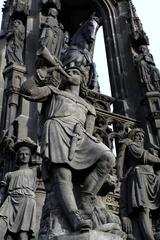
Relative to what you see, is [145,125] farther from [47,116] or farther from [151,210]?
[47,116]

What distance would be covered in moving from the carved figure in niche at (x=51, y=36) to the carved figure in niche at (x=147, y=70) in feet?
6.05

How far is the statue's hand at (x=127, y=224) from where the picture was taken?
603 centimetres

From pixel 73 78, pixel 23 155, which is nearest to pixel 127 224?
pixel 23 155

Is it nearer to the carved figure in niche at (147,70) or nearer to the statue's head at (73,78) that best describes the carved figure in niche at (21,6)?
the carved figure in niche at (147,70)

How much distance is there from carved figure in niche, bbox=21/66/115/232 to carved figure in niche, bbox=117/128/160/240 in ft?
4.72

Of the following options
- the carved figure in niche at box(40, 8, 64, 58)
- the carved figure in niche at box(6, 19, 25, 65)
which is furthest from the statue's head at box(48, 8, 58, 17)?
the carved figure in niche at box(6, 19, 25, 65)

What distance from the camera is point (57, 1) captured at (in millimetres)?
10883

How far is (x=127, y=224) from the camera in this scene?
6.06m

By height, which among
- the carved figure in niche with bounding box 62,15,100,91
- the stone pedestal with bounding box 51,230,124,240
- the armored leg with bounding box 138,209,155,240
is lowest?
the stone pedestal with bounding box 51,230,124,240

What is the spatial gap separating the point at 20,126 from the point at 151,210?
2469mm

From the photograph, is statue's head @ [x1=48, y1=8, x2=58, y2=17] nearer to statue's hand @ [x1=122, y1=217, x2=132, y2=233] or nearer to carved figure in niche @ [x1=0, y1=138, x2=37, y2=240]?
carved figure in niche @ [x1=0, y1=138, x2=37, y2=240]

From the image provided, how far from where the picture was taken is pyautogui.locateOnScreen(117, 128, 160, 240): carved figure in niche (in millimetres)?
6062

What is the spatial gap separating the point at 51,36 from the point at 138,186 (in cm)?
433

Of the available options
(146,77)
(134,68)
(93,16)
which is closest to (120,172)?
(146,77)
